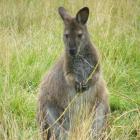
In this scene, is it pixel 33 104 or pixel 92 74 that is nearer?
pixel 92 74

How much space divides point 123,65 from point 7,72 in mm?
1650

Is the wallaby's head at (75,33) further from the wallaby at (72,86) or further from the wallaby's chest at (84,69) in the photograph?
the wallaby's chest at (84,69)

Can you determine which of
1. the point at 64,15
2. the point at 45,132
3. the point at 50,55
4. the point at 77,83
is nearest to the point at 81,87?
the point at 77,83

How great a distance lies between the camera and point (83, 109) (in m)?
4.87

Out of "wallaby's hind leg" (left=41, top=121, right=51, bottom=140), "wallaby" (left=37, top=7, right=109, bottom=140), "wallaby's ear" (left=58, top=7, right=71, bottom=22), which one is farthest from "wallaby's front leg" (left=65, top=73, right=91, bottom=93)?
"wallaby's ear" (left=58, top=7, right=71, bottom=22)

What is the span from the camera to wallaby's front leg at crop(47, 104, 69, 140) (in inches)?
195

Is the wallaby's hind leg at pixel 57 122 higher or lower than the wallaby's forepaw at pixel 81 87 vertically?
lower

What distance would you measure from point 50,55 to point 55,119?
77.4 inches

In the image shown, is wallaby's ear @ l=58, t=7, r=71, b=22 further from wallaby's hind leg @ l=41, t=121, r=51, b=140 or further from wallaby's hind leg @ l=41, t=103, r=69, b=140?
wallaby's hind leg @ l=41, t=121, r=51, b=140

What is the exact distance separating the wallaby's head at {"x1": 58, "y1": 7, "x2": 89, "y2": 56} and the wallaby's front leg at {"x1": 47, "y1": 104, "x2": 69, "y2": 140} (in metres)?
0.53

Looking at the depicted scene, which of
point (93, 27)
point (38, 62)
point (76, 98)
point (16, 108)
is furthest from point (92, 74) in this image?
point (93, 27)

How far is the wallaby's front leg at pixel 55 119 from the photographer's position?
16.3 feet

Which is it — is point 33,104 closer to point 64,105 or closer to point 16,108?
point 16,108

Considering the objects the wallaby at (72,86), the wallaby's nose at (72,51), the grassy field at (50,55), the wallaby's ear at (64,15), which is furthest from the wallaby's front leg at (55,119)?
the wallaby's ear at (64,15)
